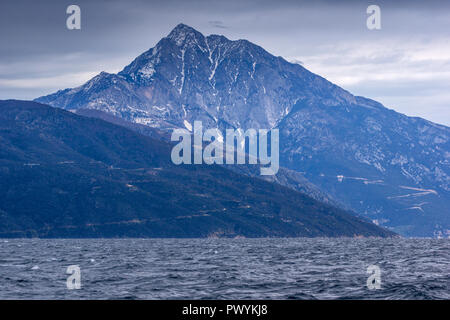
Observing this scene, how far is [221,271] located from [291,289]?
3623 cm

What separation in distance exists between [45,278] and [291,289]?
1715 inches

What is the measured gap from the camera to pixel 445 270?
427ft
